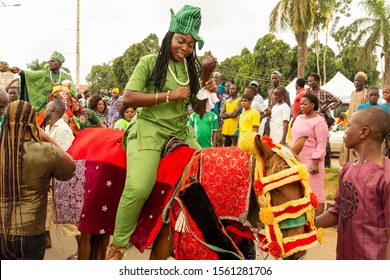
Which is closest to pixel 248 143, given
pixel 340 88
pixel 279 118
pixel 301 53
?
pixel 279 118

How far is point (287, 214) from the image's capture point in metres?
2.72

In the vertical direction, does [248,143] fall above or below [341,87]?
below

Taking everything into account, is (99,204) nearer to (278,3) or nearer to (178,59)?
(178,59)

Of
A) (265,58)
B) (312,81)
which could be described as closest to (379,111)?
(312,81)

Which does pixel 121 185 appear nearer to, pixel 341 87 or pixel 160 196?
pixel 160 196

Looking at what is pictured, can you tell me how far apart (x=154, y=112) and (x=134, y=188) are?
600 millimetres

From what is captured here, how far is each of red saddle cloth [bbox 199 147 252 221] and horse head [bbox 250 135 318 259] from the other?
0.20m

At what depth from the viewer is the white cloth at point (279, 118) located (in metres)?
8.28

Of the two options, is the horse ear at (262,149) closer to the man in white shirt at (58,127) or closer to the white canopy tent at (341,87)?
the man in white shirt at (58,127)

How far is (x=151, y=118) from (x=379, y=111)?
1.58 metres

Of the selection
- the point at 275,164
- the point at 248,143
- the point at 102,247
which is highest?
the point at 248,143

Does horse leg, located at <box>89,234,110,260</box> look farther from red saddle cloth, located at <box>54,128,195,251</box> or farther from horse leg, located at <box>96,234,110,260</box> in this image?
red saddle cloth, located at <box>54,128,195,251</box>

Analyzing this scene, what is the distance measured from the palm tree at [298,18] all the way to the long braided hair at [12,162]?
2427 cm

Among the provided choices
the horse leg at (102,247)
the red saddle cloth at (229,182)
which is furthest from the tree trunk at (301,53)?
the red saddle cloth at (229,182)
